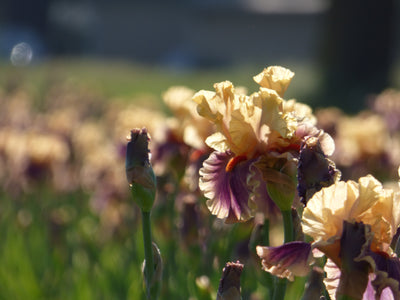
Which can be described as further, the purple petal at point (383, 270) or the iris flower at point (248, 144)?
the iris flower at point (248, 144)

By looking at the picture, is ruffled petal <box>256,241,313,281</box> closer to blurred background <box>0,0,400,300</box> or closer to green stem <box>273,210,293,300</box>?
green stem <box>273,210,293,300</box>

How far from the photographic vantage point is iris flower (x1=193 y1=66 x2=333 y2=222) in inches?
50.7

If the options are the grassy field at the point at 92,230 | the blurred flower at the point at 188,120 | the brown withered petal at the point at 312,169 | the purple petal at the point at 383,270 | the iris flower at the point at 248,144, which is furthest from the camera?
the grassy field at the point at 92,230

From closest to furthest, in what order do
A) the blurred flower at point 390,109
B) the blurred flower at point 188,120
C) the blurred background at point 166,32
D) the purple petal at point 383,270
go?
1. the purple petal at point 383,270
2. the blurred flower at point 188,120
3. the blurred flower at point 390,109
4. the blurred background at point 166,32

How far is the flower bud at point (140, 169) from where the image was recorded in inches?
51.9

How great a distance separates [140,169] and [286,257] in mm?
394

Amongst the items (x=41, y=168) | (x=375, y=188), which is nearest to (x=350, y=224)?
(x=375, y=188)

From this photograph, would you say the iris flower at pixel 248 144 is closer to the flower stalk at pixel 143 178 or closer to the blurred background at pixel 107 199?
the flower stalk at pixel 143 178

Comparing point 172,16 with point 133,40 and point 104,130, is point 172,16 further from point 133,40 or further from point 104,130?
point 104,130

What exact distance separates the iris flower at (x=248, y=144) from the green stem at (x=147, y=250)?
0.44 feet

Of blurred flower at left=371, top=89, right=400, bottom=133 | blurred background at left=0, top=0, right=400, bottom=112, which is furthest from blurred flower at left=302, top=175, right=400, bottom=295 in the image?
blurred background at left=0, top=0, right=400, bottom=112

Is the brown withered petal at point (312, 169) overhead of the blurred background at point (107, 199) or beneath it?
→ overhead

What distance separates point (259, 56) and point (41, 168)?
93.2ft

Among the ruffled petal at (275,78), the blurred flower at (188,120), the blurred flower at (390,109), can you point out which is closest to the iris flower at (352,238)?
the ruffled petal at (275,78)
